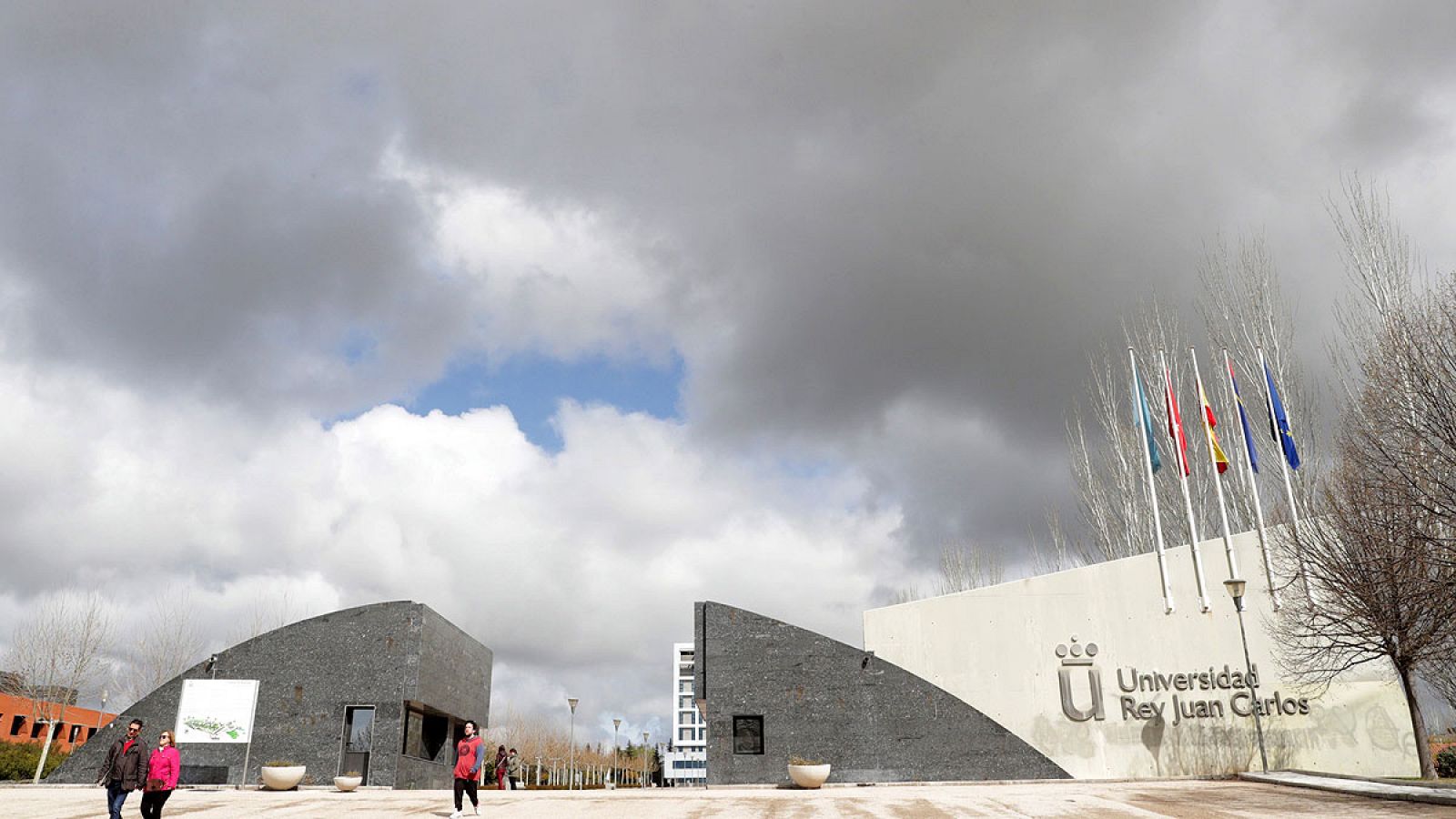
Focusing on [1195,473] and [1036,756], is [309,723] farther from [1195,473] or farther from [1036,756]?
[1195,473]

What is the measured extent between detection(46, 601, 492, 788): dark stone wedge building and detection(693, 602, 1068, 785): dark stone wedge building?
874cm

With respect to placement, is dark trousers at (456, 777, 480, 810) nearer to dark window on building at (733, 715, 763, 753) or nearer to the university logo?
dark window on building at (733, 715, 763, 753)

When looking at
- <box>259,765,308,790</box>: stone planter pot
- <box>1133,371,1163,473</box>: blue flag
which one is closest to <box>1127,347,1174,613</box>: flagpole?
<box>1133,371,1163,473</box>: blue flag

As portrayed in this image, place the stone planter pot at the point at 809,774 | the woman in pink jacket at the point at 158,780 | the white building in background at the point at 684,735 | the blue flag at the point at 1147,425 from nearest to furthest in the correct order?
the woman in pink jacket at the point at 158,780 → the stone planter pot at the point at 809,774 → the blue flag at the point at 1147,425 → the white building in background at the point at 684,735

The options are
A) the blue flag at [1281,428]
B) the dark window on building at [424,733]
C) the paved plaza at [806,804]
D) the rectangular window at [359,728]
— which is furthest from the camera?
the blue flag at [1281,428]

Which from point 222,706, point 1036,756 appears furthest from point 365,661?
point 1036,756

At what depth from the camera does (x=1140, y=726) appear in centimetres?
2834

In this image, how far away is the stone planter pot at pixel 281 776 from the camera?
24172mm

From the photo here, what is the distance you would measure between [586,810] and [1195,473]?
105 ft

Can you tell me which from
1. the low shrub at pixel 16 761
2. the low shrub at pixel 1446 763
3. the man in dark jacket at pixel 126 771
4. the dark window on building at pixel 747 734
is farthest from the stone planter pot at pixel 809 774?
the low shrub at pixel 16 761

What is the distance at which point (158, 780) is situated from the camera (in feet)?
44.5

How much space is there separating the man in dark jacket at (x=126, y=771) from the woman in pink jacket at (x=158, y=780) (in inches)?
6.3

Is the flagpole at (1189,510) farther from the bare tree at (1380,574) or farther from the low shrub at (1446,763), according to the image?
the low shrub at (1446,763)

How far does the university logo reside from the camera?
93.7 ft
